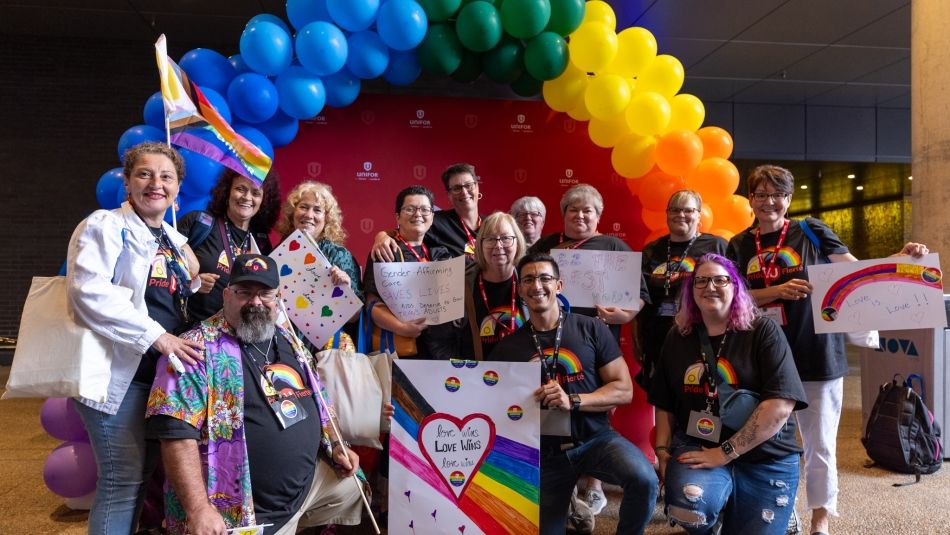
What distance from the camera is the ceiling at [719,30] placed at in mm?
7312

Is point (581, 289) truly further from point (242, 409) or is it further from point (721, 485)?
point (242, 409)

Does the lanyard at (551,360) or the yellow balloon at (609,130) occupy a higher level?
the yellow balloon at (609,130)

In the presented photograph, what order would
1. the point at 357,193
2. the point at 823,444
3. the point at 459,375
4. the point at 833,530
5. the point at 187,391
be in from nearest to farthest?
the point at 187,391 < the point at 459,375 < the point at 823,444 < the point at 833,530 < the point at 357,193

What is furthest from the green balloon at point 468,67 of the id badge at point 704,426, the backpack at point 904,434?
the backpack at point 904,434

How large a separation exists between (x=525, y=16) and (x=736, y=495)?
3.32 metres

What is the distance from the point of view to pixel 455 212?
3.96m

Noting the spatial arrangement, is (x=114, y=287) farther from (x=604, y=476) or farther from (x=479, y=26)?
(x=479, y=26)

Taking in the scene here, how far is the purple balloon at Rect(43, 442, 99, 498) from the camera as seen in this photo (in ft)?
11.9

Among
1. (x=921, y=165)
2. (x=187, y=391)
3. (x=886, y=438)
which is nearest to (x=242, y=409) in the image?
(x=187, y=391)

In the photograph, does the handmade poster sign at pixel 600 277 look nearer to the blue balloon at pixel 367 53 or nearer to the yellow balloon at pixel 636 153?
the yellow balloon at pixel 636 153

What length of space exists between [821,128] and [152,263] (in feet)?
37.9

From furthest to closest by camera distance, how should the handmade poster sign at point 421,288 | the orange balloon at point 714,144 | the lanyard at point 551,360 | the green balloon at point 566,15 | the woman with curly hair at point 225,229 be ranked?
the orange balloon at point 714,144 < the green balloon at point 566,15 < the handmade poster sign at point 421,288 < the woman with curly hair at point 225,229 < the lanyard at point 551,360

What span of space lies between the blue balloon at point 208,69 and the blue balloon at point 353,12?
2.81ft

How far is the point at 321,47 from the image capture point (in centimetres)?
441
